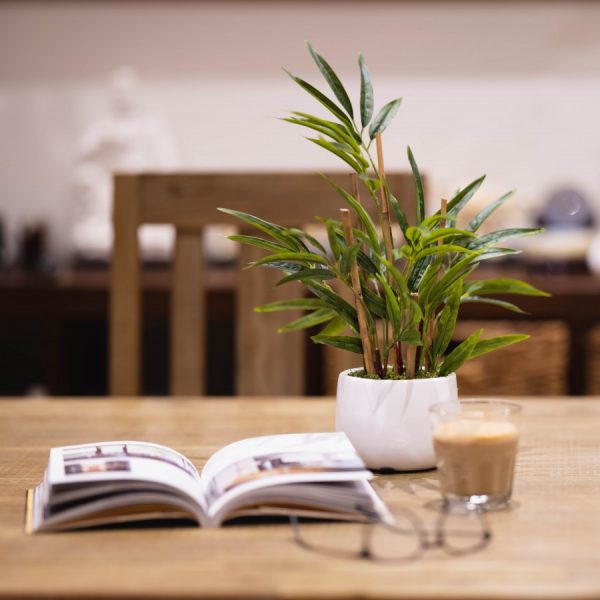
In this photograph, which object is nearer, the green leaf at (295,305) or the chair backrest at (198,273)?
the green leaf at (295,305)

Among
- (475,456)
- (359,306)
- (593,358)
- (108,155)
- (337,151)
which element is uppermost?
(108,155)

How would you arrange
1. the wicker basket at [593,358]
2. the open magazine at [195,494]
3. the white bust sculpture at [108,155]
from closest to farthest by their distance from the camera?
the open magazine at [195,494] → the wicker basket at [593,358] → the white bust sculpture at [108,155]

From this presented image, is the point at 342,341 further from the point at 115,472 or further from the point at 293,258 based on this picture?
the point at 115,472

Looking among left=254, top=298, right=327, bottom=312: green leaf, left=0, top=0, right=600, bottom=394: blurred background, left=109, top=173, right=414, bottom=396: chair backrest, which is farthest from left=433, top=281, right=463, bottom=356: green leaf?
left=0, top=0, right=600, bottom=394: blurred background

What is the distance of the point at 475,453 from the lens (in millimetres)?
738

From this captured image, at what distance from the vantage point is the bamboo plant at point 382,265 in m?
0.83

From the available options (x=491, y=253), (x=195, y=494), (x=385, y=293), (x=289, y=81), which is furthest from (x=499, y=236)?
(x=289, y=81)

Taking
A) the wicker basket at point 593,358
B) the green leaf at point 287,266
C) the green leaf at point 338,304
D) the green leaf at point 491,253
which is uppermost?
the green leaf at point 491,253

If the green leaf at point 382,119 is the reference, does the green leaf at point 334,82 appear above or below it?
above

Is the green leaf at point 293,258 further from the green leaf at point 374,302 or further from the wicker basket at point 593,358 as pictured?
the wicker basket at point 593,358

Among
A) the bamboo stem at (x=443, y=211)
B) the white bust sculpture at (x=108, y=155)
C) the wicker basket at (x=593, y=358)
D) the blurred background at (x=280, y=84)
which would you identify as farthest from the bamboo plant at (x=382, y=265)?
the blurred background at (x=280, y=84)

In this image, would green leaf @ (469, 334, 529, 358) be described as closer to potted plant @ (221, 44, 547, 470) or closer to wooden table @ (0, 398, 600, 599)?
potted plant @ (221, 44, 547, 470)

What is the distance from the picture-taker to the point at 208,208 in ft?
4.74

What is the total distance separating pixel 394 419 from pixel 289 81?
241 cm
